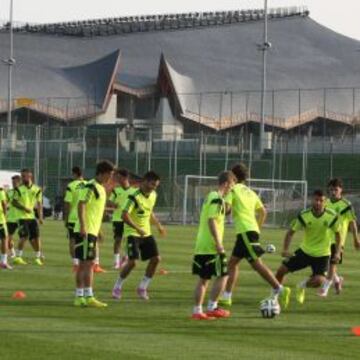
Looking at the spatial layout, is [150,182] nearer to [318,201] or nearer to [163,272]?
[318,201]

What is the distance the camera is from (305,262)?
18.4 m

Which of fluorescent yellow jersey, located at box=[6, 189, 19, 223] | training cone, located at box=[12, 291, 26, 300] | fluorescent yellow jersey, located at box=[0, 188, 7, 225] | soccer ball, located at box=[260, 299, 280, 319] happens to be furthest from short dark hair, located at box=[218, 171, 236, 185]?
fluorescent yellow jersey, located at box=[6, 189, 19, 223]

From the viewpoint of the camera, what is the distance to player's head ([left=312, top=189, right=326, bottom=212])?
1825 cm

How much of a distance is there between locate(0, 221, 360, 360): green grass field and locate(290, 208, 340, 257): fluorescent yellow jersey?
753 mm

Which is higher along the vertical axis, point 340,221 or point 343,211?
point 343,211

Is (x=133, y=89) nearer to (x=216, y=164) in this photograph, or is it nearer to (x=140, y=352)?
(x=216, y=164)

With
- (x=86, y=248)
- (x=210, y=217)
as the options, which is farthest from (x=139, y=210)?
(x=210, y=217)

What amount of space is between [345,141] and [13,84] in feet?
140

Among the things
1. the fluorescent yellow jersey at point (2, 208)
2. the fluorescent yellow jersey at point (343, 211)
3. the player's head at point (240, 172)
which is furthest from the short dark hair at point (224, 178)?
the fluorescent yellow jersey at point (2, 208)

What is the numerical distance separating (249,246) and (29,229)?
415 inches

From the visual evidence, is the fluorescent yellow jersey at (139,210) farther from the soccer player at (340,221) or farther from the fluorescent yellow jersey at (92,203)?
the soccer player at (340,221)

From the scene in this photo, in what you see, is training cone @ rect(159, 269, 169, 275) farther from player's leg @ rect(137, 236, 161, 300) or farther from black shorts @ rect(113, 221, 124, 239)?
player's leg @ rect(137, 236, 161, 300)

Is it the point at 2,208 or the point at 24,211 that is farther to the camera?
the point at 24,211

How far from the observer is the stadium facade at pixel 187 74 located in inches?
3910
